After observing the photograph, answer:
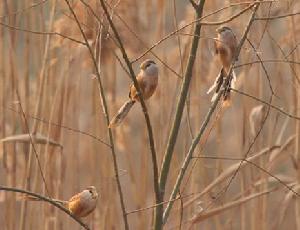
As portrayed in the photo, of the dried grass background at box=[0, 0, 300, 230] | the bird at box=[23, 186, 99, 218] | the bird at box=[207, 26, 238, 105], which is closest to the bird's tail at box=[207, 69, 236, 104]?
the bird at box=[207, 26, 238, 105]

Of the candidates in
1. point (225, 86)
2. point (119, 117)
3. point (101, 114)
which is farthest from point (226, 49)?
point (101, 114)

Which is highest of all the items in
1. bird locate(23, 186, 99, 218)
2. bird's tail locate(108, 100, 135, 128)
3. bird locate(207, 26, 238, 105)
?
bird locate(207, 26, 238, 105)

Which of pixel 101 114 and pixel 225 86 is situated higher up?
pixel 101 114

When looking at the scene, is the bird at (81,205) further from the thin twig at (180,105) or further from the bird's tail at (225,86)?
the bird's tail at (225,86)

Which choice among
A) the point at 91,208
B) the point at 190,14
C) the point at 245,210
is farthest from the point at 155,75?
the point at 245,210

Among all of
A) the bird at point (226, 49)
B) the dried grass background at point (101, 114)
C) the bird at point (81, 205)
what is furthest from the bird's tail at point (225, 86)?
the dried grass background at point (101, 114)

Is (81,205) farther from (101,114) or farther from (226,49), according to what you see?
(101,114)

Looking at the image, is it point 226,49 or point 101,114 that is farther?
point 101,114

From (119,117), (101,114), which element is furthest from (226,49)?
(101,114)

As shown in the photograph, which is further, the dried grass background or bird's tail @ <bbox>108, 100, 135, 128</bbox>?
the dried grass background

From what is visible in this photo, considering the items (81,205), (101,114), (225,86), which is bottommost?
(81,205)

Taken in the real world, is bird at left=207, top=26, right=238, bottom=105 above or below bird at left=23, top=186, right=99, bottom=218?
above

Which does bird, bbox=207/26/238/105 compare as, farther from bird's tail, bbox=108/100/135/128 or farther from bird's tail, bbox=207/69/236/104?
bird's tail, bbox=108/100/135/128

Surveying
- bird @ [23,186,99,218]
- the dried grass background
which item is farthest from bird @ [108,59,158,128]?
the dried grass background
